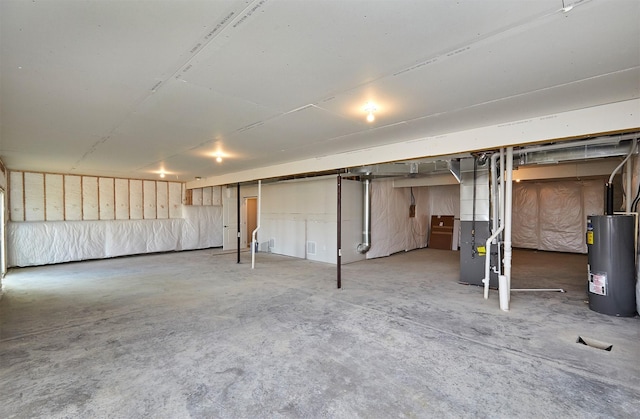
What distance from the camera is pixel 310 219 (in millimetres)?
7812

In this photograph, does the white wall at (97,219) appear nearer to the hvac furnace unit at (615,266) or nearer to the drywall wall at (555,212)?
the hvac furnace unit at (615,266)

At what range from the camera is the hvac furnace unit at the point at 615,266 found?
3.49 m

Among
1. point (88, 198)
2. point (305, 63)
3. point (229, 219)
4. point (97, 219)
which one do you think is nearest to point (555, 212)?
point (305, 63)

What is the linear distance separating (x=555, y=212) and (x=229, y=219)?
10.2 metres

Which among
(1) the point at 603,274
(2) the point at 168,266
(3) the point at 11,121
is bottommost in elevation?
(2) the point at 168,266

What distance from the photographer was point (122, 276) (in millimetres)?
5781

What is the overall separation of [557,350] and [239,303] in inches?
141

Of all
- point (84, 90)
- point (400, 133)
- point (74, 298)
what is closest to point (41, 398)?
point (84, 90)

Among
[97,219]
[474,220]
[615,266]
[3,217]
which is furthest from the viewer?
[97,219]

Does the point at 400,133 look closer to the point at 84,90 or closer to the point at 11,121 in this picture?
the point at 84,90

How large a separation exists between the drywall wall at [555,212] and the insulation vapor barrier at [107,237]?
393 inches

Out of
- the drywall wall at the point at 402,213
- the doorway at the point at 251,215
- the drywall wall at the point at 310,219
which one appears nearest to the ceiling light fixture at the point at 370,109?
the drywall wall at the point at 310,219

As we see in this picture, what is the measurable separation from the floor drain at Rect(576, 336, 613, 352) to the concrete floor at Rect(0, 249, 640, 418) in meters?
0.08

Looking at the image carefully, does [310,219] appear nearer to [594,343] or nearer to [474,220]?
[474,220]
